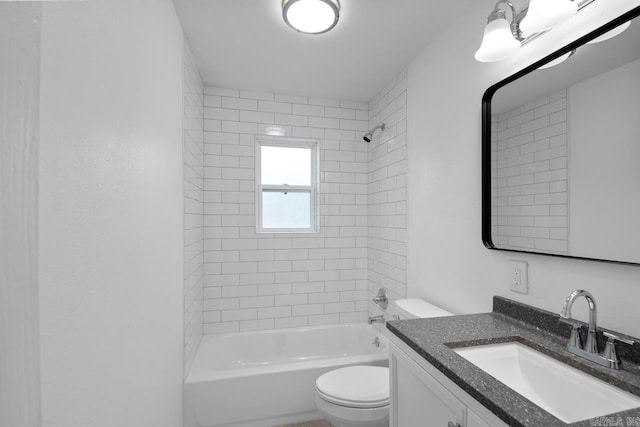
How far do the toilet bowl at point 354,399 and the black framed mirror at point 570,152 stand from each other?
1.04 meters

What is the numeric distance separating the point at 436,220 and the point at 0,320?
187cm

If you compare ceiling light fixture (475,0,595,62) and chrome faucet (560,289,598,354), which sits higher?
ceiling light fixture (475,0,595,62)

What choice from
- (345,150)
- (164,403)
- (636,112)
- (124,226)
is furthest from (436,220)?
(164,403)

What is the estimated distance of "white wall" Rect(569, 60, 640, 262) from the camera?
0.89m

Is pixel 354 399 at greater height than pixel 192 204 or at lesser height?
lesser

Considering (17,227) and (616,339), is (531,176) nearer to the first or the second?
(616,339)

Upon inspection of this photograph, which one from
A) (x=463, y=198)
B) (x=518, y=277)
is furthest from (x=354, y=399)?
(x=463, y=198)

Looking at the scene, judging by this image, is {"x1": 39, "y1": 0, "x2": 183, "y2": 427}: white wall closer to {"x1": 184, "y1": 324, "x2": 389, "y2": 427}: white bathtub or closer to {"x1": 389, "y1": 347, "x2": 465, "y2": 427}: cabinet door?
{"x1": 184, "y1": 324, "x2": 389, "y2": 427}: white bathtub

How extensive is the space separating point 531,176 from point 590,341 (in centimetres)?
64

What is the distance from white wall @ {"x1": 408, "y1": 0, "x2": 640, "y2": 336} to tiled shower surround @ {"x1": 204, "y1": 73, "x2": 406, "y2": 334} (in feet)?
0.86

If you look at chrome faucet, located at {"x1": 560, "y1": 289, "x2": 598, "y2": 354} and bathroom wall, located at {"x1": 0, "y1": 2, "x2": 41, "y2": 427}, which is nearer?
bathroom wall, located at {"x1": 0, "y1": 2, "x2": 41, "y2": 427}

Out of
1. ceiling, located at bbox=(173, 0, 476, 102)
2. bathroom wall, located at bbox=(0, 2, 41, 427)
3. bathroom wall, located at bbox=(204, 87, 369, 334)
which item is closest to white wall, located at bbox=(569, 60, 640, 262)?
ceiling, located at bbox=(173, 0, 476, 102)

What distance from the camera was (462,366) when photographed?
2.85 feet

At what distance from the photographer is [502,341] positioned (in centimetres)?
109
